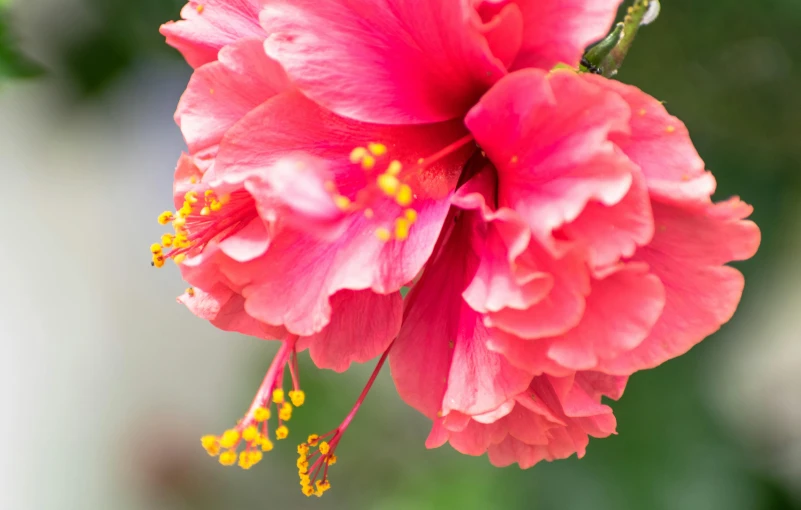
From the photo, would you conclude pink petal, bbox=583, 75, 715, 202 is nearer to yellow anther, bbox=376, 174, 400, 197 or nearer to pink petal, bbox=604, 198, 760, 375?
pink petal, bbox=604, 198, 760, 375

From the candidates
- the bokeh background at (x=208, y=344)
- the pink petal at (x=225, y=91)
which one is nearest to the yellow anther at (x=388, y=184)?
the pink petal at (x=225, y=91)

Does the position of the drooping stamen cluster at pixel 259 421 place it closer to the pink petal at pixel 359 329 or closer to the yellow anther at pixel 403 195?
the pink petal at pixel 359 329

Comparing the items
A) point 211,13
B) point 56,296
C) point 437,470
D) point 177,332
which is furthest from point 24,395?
point 211,13

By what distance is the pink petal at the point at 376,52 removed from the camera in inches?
15.7

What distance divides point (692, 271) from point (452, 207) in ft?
0.52

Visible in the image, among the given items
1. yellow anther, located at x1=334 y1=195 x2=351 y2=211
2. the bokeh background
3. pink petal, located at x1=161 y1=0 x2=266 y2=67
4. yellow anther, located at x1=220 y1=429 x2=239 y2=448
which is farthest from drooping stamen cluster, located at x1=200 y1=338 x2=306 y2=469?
the bokeh background

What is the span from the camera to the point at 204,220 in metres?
0.46

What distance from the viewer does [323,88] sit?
405 millimetres

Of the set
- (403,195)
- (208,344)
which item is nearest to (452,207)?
(403,195)

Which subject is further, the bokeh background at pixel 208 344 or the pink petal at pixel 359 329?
the bokeh background at pixel 208 344

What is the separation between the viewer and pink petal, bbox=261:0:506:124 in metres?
0.40

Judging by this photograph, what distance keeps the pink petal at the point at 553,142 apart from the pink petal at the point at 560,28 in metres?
0.02

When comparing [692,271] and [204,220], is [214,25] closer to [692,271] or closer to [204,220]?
[204,220]

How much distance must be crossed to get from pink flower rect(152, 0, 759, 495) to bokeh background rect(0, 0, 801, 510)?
478mm
